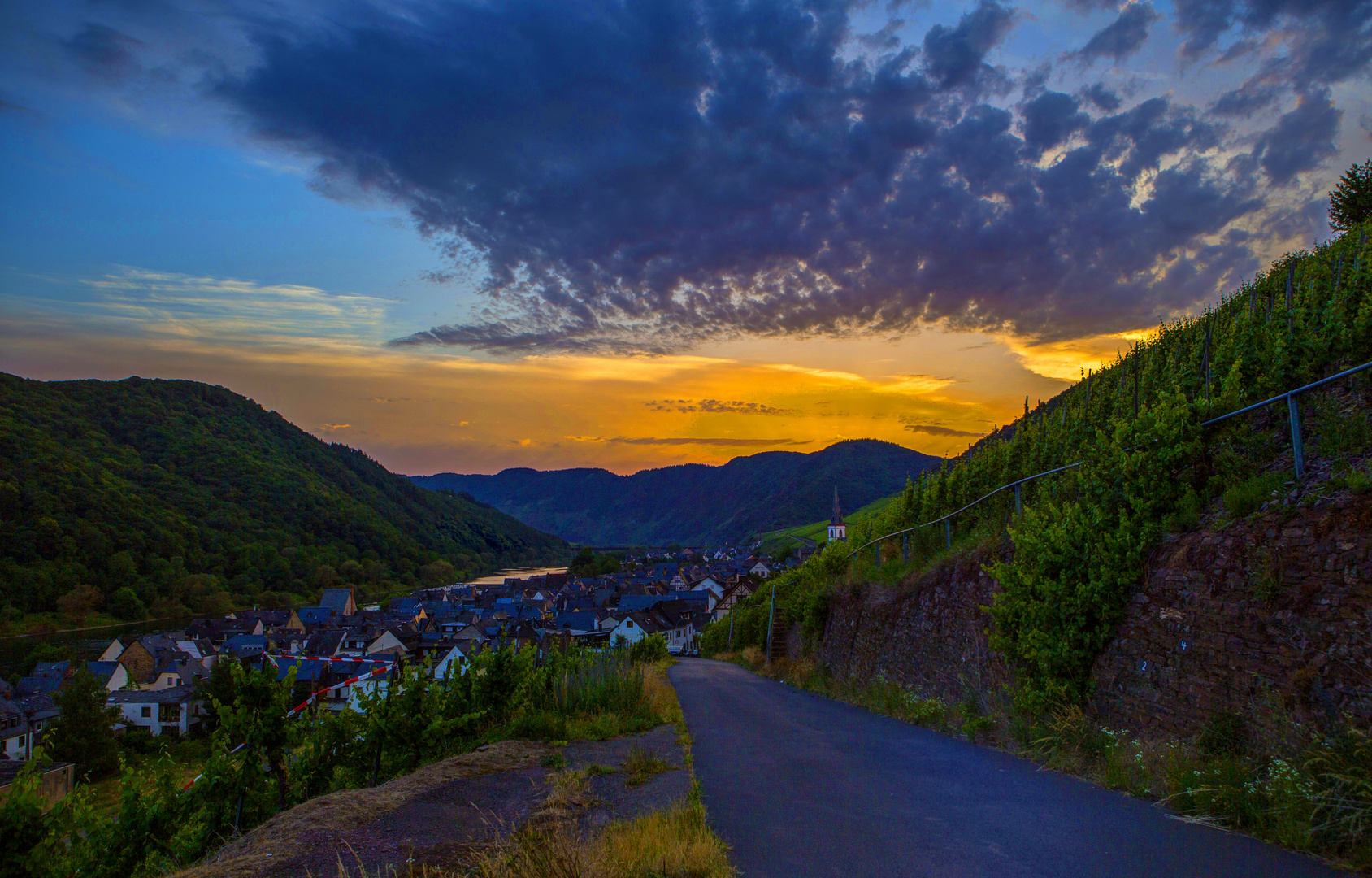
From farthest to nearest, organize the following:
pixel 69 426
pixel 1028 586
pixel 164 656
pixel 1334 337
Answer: pixel 69 426 < pixel 164 656 < pixel 1028 586 < pixel 1334 337

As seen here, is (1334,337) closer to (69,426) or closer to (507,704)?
(507,704)

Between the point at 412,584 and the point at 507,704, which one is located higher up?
the point at 507,704

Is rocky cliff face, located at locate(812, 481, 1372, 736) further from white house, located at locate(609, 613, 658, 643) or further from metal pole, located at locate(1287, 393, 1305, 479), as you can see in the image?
white house, located at locate(609, 613, 658, 643)

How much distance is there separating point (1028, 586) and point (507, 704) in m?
7.79

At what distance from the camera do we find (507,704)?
10961 millimetres

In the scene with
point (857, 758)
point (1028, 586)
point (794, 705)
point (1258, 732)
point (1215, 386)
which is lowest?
point (794, 705)

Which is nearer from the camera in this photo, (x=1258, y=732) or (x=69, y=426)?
(x=1258, y=732)

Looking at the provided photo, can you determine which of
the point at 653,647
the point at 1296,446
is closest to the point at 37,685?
the point at 653,647

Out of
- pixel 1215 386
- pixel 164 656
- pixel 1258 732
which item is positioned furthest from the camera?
pixel 164 656

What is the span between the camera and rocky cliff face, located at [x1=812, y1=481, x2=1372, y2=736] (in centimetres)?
480

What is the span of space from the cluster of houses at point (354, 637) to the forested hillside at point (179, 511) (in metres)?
22.1

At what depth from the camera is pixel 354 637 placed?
66062 mm

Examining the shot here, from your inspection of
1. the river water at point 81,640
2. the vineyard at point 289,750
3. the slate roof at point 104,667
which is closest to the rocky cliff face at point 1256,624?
the vineyard at point 289,750

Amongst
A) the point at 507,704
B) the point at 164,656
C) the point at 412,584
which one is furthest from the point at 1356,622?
the point at 412,584
